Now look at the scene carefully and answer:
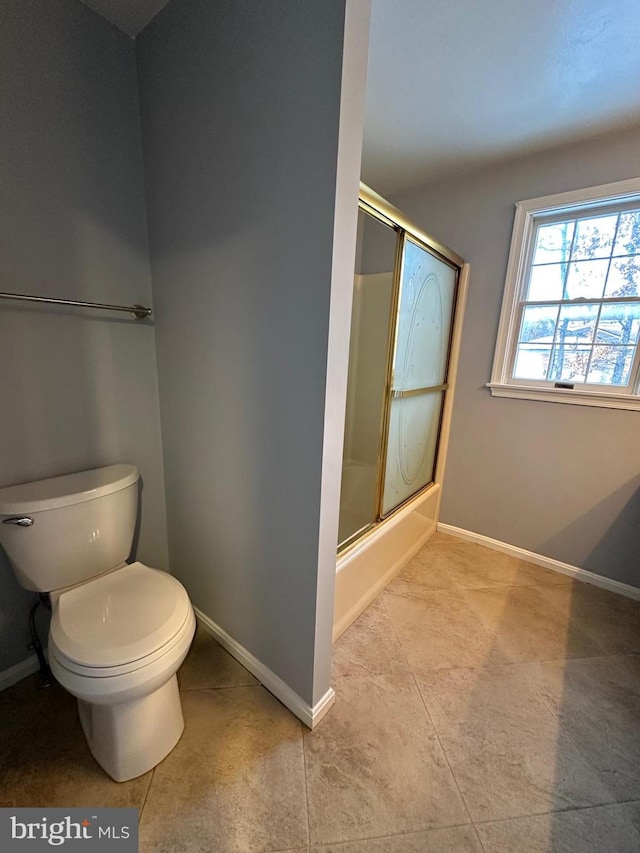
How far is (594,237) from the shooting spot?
1.86 metres

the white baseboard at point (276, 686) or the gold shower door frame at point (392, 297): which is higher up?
the gold shower door frame at point (392, 297)

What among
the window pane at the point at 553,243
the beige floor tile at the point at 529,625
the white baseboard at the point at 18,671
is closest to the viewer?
the white baseboard at the point at 18,671

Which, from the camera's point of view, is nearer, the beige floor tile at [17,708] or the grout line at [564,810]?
the grout line at [564,810]

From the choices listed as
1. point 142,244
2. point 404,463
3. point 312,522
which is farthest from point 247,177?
point 404,463

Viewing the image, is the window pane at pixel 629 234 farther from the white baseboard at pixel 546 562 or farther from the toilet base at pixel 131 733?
the toilet base at pixel 131 733

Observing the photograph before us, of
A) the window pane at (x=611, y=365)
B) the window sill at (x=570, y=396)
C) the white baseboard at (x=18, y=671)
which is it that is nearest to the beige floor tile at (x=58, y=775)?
the white baseboard at (x=18, y=671)

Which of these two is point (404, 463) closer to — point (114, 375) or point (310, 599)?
point (310, 599)

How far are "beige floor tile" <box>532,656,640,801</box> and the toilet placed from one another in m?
1.39

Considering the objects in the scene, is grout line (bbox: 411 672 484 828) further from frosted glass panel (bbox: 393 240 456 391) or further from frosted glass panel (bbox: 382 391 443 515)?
frosted glass panel (bbox: 393 240 456 391)

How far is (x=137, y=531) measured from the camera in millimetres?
1587

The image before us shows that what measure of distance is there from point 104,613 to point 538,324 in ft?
8.25

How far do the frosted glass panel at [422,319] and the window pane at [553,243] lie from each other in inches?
18.7

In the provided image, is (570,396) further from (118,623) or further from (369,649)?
(118,623)

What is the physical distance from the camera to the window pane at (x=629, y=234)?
1.75 m
